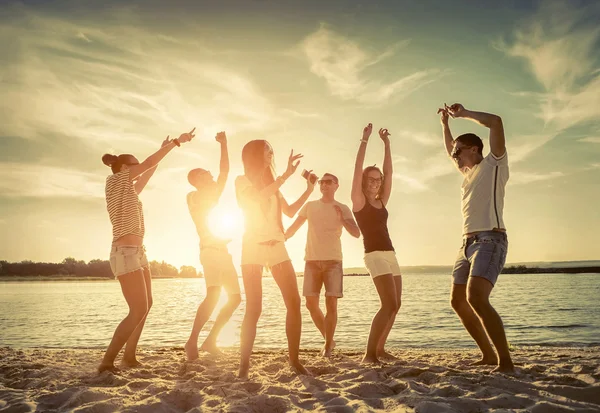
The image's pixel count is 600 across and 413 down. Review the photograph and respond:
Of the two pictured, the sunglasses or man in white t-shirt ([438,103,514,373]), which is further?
the sunglasses

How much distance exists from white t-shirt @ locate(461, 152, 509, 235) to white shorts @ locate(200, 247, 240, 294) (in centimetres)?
352

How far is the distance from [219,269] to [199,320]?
0.79 m

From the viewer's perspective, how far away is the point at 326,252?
6.90m

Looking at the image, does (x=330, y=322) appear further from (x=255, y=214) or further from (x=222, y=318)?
(x=255, y=214)

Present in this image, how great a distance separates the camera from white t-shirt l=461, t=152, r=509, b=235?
497 centimetres

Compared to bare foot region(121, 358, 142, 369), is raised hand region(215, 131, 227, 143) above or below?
above

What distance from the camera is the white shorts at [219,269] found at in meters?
6.73

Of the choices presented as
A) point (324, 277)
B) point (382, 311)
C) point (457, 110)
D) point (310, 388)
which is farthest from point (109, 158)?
point (457, 110)

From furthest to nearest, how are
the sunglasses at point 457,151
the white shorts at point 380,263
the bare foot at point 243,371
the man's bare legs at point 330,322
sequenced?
the man's bare legs at point 330,322 → the white shorts at point 380,263 → the sunglasses at point 457,151 → the bare foot at point 243,371

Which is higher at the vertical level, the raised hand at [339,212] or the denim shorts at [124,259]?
the raised hand at [339,212]

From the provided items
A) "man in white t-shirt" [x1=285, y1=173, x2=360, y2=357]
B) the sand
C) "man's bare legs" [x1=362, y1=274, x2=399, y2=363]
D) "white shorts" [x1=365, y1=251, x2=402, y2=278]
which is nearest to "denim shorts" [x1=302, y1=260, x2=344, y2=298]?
"man in white t-shirt" [x1=285, y1=173, x2=360, y2=357]

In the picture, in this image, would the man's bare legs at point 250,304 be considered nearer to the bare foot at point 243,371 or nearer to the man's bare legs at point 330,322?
the bare foot at point 243,371

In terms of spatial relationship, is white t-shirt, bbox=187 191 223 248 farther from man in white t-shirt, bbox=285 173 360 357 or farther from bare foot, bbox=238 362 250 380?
bare foot, bbox=238 362 250 380

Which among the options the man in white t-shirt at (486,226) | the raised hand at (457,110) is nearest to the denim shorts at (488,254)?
the man in white t-shirt at (486,226)
